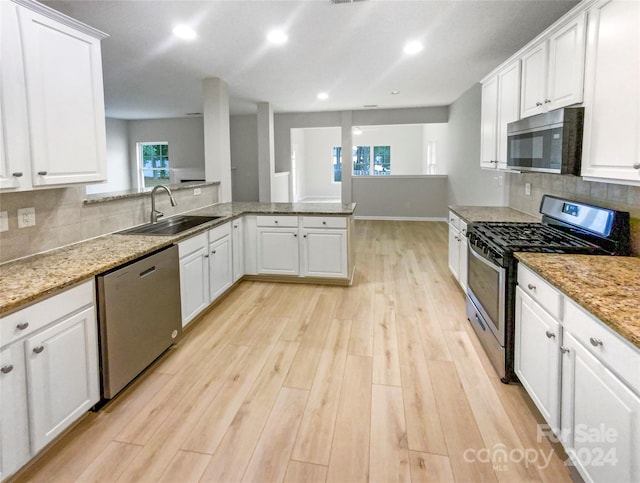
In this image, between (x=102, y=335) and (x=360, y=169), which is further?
(x=360, y=169)

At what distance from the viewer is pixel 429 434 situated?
2.01 m

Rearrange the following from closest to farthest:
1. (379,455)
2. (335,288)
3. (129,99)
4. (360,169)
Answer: (379,455) → (335,288) → (129,99) → (360,169)

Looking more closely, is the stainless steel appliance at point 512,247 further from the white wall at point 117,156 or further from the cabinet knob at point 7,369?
the white wall at point 117,156

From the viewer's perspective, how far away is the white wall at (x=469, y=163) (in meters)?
5.32

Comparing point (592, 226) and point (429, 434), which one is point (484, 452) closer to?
point (429, 434)

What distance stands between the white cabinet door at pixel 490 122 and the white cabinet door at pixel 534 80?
2.05 ft

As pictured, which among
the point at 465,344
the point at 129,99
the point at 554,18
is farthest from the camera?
the point at 129,99

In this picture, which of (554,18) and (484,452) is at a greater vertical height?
(554,18)

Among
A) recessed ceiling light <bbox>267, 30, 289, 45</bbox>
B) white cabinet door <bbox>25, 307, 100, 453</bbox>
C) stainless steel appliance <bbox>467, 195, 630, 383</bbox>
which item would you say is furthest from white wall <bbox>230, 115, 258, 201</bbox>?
white cabinet door <bbox>25, 307, 100, 453</bbox>

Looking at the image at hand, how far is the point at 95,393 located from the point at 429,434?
1728mm

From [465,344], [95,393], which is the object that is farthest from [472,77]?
[95,393]

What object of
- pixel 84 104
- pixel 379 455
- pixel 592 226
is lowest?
pixel 379 455

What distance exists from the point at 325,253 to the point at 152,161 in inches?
287

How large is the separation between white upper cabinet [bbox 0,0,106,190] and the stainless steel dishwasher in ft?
2.02
